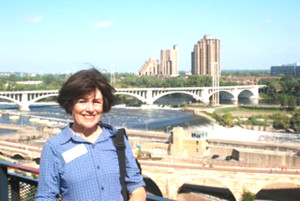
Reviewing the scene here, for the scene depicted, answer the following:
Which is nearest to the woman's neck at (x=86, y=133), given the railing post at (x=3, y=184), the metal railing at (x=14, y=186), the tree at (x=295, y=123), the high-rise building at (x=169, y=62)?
the metal railing at (x=14, y=186)

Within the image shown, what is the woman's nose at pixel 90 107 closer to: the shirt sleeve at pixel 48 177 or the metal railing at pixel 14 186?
the shirt sleeve at pixel 48 177

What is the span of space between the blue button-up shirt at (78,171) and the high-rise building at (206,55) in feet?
215

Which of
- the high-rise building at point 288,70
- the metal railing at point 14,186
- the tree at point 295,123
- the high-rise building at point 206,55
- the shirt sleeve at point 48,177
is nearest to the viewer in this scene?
the shirt sleeve at point 48,177

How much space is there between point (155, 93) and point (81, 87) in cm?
4088

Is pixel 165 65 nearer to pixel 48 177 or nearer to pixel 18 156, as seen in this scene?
pixel 18 156

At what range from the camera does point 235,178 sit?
1066 centimetres

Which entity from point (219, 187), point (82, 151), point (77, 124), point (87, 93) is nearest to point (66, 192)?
point (82, 151)

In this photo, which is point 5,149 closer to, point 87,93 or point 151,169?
point 151,169

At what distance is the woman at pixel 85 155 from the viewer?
1.32 metres

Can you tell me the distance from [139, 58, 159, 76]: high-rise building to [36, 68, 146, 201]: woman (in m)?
86.5

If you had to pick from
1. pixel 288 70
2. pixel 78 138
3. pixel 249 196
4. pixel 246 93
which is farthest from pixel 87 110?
pixel 288 70

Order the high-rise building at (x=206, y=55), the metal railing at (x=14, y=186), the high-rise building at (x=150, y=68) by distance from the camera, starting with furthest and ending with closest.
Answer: the high-rise building at (x=150, y=68), the high-rise building at (x=206, y=55), the metal railing at (x=14, y=186)

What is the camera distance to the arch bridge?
109ft

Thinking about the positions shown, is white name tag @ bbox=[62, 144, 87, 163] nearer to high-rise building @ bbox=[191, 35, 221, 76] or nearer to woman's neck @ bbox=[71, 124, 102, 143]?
woman's neck @ bbox=[71, 124, 102, 143]
